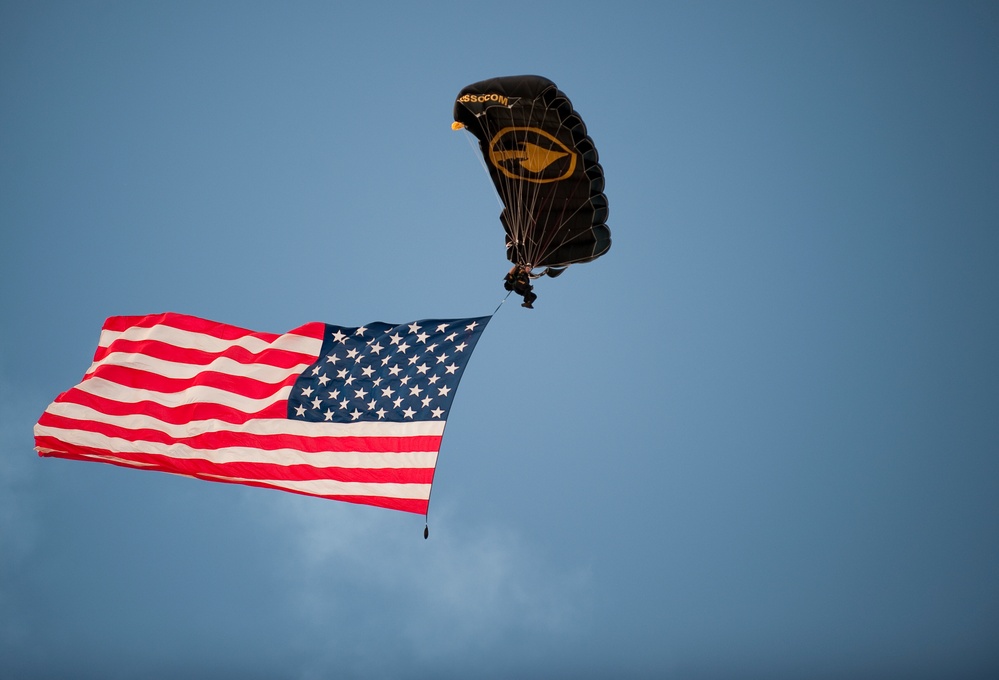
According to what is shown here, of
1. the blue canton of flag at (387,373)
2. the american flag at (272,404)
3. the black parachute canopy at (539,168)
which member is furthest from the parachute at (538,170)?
the american flag at (272,404)

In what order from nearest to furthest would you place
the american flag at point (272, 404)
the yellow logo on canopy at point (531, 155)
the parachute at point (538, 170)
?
the american flag at point (272, 404)
the parachute at point (538, 170)
the yellow logo on canopy at point (531, 155)

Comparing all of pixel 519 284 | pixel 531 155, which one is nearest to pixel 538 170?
pixel 531 155

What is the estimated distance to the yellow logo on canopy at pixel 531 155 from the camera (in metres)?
20.8

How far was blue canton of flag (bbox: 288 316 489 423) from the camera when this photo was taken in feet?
57.2

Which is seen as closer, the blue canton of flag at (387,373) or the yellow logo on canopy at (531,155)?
the blue canton of flag at (387,373)

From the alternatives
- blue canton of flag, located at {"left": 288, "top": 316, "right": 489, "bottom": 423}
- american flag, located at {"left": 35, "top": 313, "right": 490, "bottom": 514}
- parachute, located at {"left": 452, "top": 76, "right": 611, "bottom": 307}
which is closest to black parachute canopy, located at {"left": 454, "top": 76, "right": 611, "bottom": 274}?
parachute, located at {"left": 452, "top": 76, "right": 611, "bottom": 307}

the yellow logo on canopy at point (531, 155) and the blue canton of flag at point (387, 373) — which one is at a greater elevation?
the yellow logo on canopy at point (531, 155)

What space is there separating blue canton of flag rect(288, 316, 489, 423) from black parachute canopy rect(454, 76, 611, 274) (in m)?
3.33

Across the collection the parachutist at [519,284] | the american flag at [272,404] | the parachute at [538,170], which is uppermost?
the parachute at [538,170]

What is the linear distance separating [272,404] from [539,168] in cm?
744

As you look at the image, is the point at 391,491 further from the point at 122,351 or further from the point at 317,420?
the point at 122,351

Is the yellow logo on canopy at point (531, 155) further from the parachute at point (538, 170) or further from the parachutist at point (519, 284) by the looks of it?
the parachutist at point (519, 284)

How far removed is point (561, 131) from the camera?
20.1 meters

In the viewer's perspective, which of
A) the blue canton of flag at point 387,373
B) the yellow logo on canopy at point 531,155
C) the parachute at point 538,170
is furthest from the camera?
the yellow logo on canopy at point 531,155
